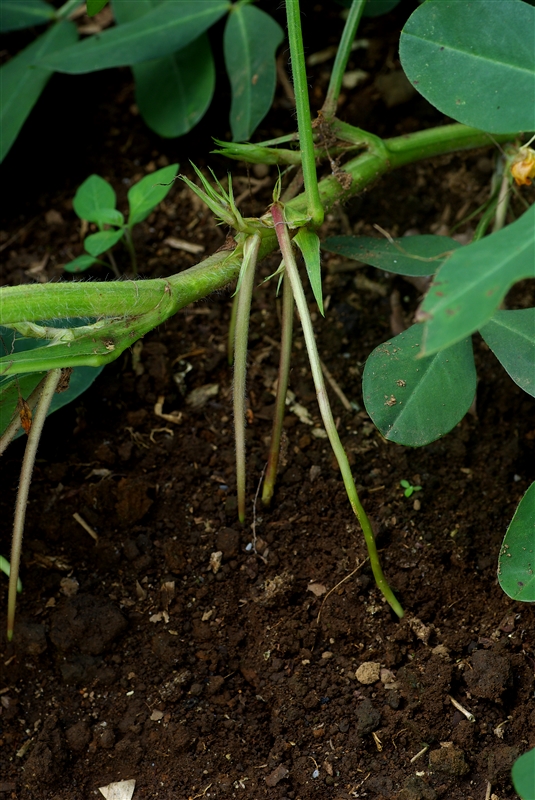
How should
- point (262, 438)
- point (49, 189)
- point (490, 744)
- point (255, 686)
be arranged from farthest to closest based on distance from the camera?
point (49, 189) → point (262, 438) → point (255, 686) → point (490, 744)

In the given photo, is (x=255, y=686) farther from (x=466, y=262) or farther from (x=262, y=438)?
(x=466, y=262)

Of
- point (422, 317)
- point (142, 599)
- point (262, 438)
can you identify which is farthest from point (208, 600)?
point (422, 317)

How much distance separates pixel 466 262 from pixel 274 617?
77 cm

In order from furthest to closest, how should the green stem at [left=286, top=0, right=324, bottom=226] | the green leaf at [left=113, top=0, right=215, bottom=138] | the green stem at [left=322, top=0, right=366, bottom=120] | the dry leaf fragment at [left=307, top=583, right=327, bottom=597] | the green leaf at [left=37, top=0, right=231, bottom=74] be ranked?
the green leaf at [left=113, top=0, right=215, bottom=138] < the green leaf at [left=37, top=0, right=231, bottom=74] < the green stem at [left=322, top=0, right=366, bottom=120] < the dry leaf fragment at [left=307, top=583, right=327, bottom=597] < the green stem at [left=286, top=0, right=324, bottom=226]

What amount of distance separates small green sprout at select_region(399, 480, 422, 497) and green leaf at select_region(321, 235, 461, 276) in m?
0.40

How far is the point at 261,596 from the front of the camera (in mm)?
1398

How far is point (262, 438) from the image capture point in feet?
5.24

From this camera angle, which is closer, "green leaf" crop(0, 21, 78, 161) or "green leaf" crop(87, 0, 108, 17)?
"green leaf" crop(87, 0, 108, 17)

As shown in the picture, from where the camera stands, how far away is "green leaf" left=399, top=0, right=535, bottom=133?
1.25 m

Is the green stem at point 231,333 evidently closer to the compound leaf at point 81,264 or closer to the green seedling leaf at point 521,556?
the compound leaf at point 81,264

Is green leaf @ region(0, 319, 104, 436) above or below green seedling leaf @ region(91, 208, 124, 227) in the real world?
below

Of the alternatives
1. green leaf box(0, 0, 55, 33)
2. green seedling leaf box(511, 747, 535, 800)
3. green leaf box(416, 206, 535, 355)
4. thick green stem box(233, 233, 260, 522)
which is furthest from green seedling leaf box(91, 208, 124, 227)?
green seedling leaf box(511, 747, 535, 800)

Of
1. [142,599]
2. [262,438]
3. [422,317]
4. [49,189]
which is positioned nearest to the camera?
[422,317]

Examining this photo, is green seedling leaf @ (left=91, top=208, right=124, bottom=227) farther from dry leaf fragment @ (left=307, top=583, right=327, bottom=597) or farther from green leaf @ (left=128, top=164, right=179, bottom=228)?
dry leaf fragment @ (left=307, top=583, right=327, bottom=597)
